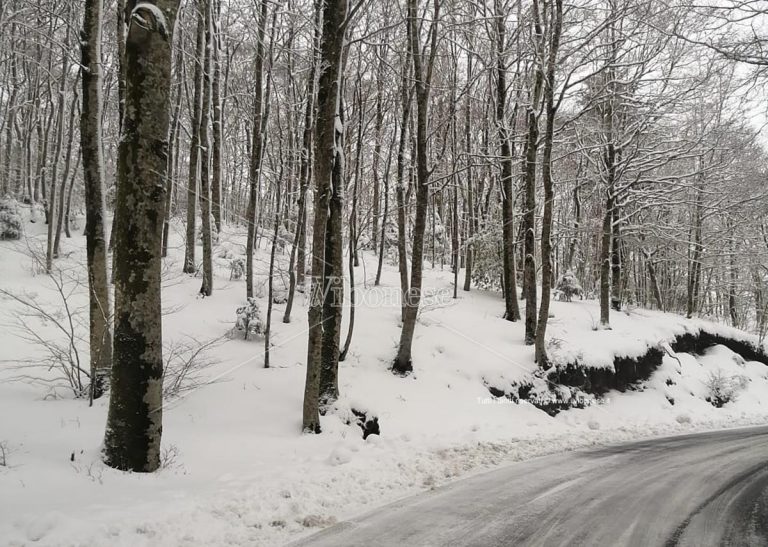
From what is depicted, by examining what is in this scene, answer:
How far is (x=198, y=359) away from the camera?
8727mm

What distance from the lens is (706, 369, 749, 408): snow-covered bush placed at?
1341 cm

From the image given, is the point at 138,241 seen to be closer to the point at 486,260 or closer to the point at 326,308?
the point at 326,308

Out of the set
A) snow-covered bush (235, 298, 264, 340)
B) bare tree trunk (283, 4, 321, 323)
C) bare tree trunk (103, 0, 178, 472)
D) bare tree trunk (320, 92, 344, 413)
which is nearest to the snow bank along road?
bare tree trunk (103, 0, 178, 472)

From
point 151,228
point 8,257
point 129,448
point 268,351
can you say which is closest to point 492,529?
point 129,448

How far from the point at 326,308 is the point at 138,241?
3.70 m

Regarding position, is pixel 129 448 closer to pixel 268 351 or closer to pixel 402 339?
pixel 268 351

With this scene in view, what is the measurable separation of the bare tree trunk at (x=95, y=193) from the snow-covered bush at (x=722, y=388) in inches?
621

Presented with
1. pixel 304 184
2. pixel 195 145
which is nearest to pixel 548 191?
pixel 304 184

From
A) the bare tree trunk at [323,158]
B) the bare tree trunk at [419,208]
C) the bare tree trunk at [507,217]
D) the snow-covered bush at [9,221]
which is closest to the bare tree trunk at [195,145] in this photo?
the snow-covered bush at [9,221]

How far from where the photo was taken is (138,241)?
15.9ft

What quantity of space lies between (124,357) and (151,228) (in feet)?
4.77

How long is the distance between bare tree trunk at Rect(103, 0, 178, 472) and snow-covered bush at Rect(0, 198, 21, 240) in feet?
47.3

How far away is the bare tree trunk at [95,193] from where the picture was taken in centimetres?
692

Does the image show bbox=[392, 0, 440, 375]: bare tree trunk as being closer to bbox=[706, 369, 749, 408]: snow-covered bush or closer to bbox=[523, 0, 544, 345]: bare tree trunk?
bbox=[523, 0, 544, 345]: bare tree trunk
